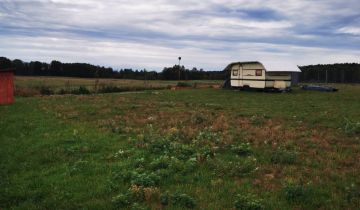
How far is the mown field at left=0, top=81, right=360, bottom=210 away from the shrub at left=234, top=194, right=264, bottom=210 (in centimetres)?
2

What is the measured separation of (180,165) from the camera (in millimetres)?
10680

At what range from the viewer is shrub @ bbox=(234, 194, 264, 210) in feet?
25.7

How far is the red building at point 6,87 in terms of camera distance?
30828 millimetres

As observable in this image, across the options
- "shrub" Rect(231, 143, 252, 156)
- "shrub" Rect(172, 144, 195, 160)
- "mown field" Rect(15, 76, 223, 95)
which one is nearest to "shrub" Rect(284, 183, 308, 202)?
"shrub" Rect(172, 144, 195, 160)

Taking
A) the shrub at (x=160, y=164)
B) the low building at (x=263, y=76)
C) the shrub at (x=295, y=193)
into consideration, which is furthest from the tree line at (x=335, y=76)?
the shrub at (x=295, y=193)

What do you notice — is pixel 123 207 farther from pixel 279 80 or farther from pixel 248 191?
pixel 279 80

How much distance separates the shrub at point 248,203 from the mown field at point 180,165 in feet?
0.06

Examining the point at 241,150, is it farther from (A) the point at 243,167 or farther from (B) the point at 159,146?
(B) the point at 159,146

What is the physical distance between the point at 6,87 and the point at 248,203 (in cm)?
2632

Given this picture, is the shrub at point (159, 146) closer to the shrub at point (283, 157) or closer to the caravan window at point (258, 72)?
the shrub at point (283, 157)

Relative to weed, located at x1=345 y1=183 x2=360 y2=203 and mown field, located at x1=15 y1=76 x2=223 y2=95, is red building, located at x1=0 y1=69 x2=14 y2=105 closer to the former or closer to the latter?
mown field, located at x1=15 y1=76 x2=223 y2=95

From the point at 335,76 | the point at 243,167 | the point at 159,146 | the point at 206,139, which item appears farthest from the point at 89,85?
the point at 243,167

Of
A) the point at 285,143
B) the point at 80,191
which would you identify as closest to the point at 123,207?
the point at 80,191

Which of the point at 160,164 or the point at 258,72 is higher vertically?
the point at 258,72
